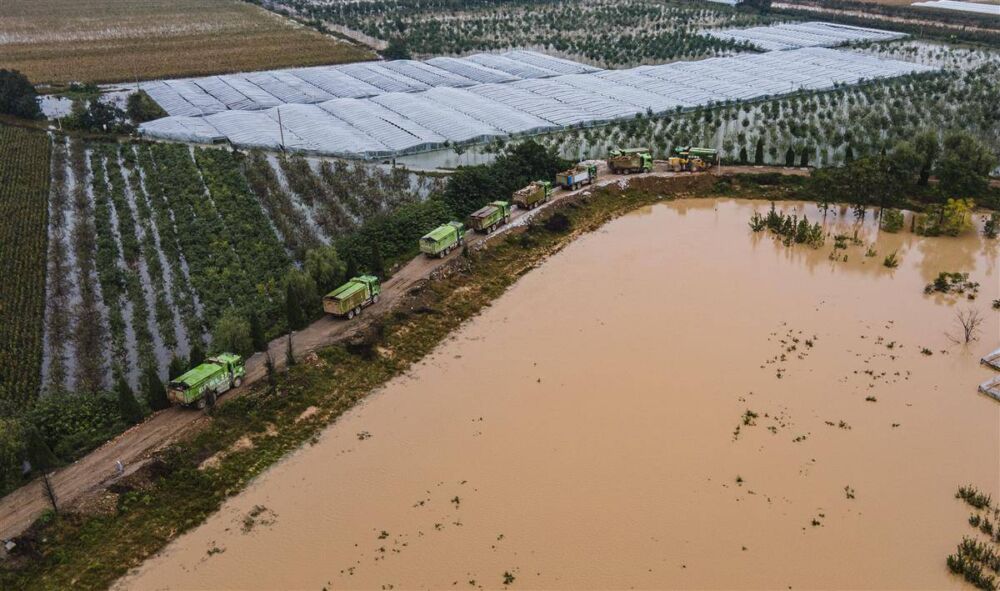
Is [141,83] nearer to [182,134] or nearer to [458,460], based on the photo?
[182,134]

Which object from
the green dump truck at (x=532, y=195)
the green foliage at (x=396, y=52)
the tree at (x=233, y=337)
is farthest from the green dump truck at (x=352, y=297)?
the green foliage at (x=396, y=52)

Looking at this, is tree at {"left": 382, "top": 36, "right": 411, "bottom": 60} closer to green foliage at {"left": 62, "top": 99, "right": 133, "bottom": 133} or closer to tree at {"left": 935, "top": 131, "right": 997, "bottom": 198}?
green foliage at {"left": 62, "top": 99, "right": 133, "bottom": 133}

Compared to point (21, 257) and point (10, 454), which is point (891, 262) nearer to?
point (10, 454)

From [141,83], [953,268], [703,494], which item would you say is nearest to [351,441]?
[703,494]

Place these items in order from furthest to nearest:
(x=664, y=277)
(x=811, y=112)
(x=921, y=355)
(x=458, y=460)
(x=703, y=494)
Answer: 1. (x=811, y=112)
2. (x=664, y=277)
3. (x=921, y=355)
4. (x=458, y=460)
5. (x=703, y=494)

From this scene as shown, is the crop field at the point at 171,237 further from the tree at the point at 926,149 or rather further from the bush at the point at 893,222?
the tree at the point at 926,149
